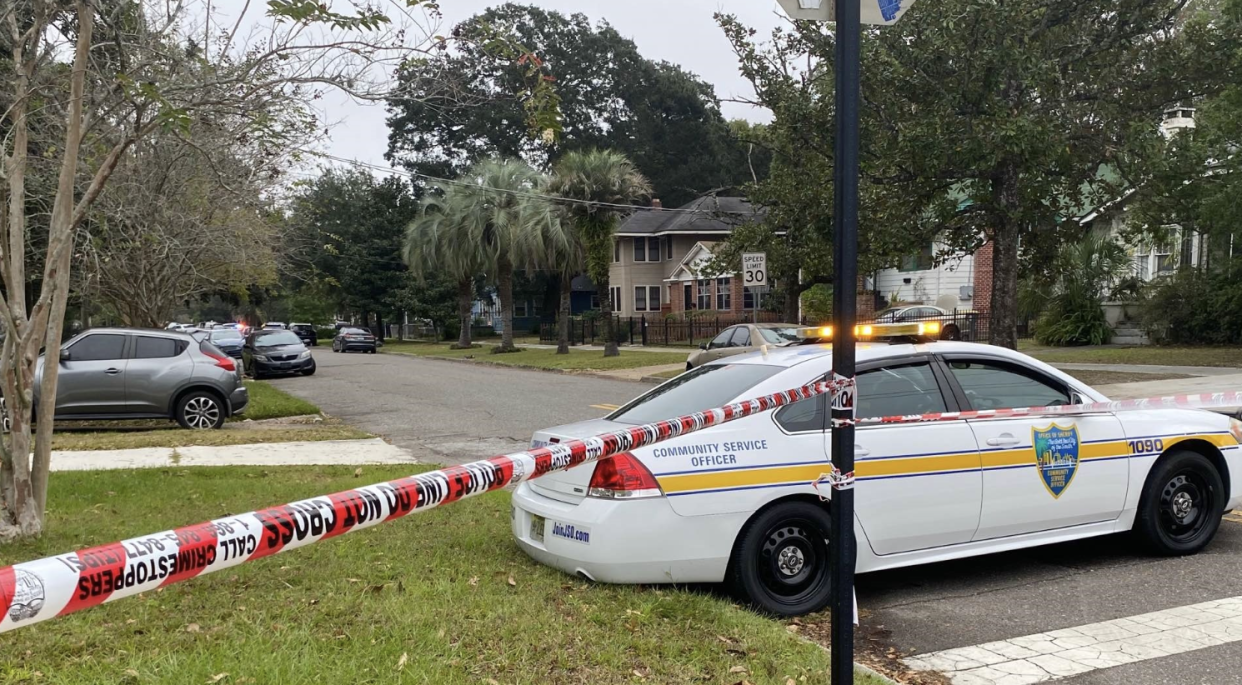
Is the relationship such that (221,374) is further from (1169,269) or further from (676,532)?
(1169,269)

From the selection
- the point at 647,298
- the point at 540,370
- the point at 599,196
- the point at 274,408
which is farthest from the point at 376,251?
the point at 274,408

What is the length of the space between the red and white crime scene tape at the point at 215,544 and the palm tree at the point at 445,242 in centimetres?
3780

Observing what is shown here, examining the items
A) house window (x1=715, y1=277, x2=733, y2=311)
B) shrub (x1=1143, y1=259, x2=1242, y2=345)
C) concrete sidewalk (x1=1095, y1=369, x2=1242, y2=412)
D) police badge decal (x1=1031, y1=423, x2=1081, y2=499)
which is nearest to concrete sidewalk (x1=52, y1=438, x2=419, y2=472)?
police badge decal (x1=1031, y1=423, x2=1081, y2=499)

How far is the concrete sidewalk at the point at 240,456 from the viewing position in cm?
1015

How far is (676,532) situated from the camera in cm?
473

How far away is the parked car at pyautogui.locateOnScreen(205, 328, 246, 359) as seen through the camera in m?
31.0

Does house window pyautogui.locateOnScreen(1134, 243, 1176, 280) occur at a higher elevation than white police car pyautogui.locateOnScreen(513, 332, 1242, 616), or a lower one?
higher

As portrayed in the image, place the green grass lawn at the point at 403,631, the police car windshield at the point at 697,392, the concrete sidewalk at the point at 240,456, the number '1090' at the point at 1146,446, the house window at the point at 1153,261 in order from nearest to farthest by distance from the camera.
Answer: the green grass lawn at the point at 403,631
the police car windshield at the point at 697,392
the number '1090' at the point at 1146,446
the concrete sidewalk at the point at 240,456
the house window at the point at 1153,261

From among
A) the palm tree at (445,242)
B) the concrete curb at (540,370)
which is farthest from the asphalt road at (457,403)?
the palm tree at (445,242)

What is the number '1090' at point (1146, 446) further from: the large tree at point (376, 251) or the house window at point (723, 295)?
the large tree at point (376, 251)

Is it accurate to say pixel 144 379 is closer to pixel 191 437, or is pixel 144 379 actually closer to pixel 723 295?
pixel 191 437

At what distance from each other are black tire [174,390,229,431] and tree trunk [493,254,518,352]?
26.3 meters

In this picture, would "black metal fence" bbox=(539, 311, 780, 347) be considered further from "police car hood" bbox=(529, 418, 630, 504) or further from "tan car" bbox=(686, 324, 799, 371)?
"police car hood" bbox=(529, 418, 630, 504)

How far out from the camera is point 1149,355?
74.3 feet
